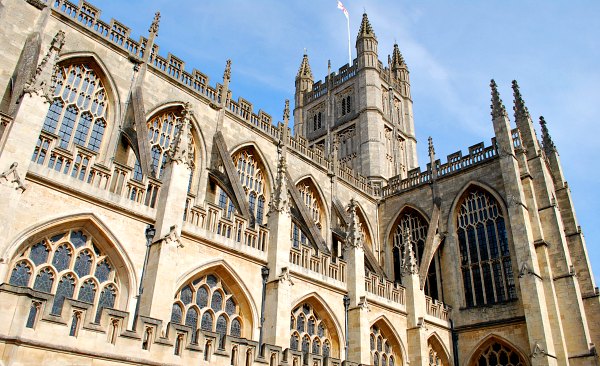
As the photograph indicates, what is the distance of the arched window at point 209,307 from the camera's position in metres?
12.5

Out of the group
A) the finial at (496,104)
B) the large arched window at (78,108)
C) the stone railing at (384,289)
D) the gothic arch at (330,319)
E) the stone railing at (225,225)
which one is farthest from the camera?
the finial at (496,104)

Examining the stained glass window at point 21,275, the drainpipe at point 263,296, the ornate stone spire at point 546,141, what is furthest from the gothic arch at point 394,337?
the ornate stone spire at point 546,141

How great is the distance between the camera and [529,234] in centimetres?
2006

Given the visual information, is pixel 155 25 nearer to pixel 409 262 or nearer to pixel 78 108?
pixel 78 108

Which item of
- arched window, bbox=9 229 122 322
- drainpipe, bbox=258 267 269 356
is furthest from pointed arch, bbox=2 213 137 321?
drainpipe, bbox=258 267 269 356

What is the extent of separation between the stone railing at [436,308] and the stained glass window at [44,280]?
47.9ft

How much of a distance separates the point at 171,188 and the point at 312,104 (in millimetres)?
26662

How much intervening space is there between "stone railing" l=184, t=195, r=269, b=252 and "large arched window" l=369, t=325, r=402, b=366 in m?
5.95

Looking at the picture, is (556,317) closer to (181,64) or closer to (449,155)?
(449,155)

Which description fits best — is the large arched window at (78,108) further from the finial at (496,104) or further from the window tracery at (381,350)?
the finial at (496,104)

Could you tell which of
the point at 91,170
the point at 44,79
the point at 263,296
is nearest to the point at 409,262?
the point at 263,296

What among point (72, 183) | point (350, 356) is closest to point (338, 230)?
point (350, 356)

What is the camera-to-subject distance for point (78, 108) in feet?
49.8

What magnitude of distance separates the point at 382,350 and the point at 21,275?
40.1ft
